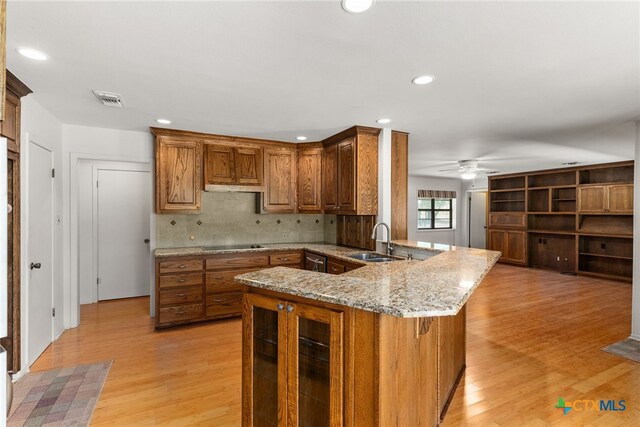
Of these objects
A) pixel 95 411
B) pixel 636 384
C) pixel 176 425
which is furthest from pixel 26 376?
pixel 636 384

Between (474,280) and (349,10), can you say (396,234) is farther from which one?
(349,10)

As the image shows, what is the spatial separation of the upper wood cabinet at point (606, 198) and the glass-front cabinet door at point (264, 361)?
7475 millimetres

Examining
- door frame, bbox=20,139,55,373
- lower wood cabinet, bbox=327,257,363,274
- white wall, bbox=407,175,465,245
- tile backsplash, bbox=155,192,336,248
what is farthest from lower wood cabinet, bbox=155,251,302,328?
white wall, bbox=407,175,465,245

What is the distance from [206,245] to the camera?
446 cm

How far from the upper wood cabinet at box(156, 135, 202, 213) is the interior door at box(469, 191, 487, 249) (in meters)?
8.42

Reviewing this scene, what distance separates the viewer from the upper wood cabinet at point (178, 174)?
153 inches

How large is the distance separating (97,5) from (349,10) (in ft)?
3.90

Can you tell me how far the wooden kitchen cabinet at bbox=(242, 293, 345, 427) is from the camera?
1.42 meters

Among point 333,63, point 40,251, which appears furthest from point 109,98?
point 333,63

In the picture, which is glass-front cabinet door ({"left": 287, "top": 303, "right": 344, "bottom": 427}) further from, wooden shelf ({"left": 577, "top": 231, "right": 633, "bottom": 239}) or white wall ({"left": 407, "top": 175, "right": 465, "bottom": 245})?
white wall ({"left": 407, "top": 175, "right": 465, "bottom": 245})

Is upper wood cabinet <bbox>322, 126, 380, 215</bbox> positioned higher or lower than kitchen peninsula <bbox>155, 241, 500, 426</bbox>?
higher

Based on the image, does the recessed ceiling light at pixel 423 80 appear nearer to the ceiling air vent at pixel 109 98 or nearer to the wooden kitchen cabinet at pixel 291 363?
the wooden kitchen cabinet at pixel 291 363

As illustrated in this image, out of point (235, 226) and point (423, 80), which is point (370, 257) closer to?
point (423, 80)

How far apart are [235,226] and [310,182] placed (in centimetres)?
124
